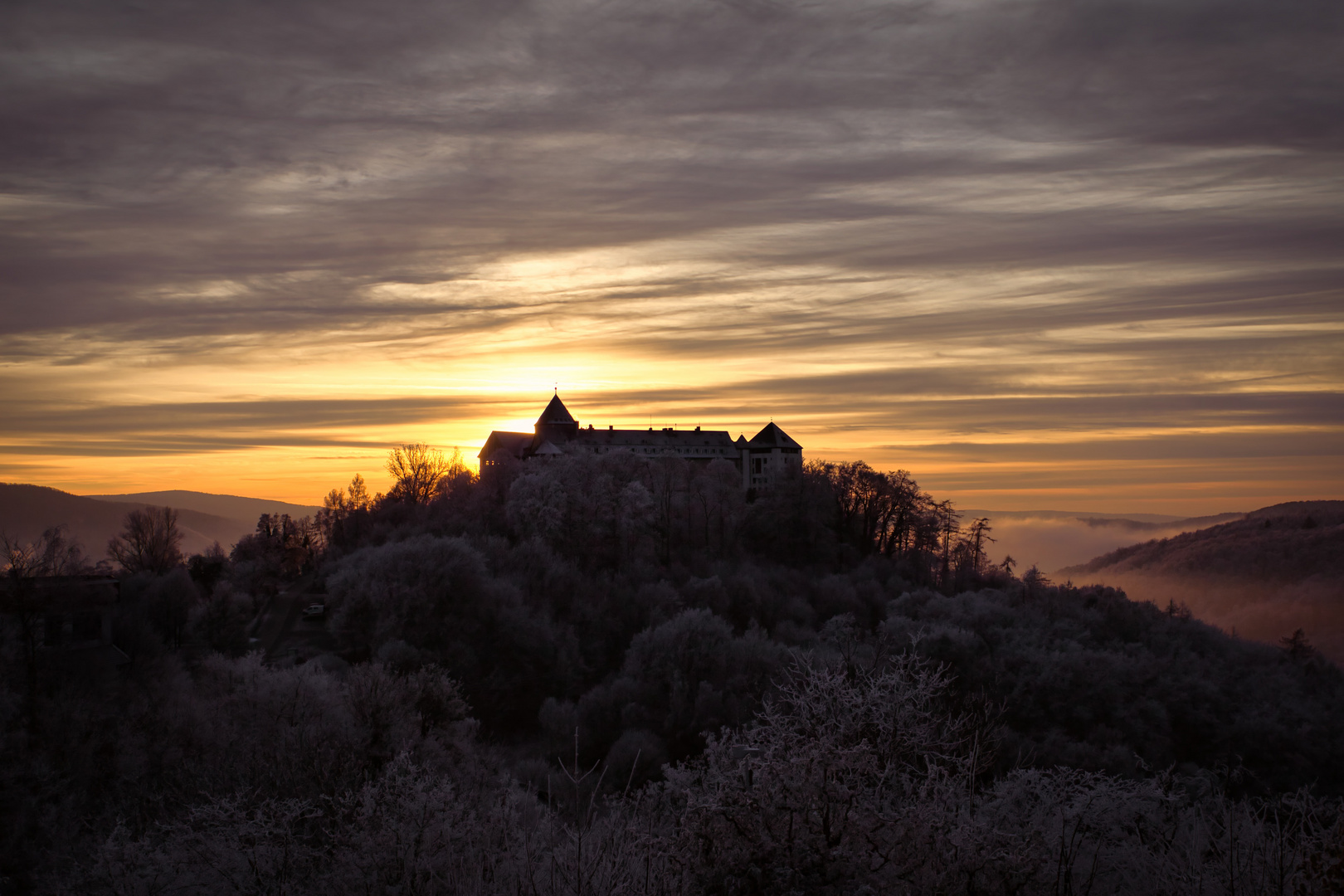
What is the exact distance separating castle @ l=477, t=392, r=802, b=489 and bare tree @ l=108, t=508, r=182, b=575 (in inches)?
1166

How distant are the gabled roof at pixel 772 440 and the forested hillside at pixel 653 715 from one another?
24.1 meters

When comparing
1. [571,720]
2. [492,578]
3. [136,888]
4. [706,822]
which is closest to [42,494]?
[492,578]

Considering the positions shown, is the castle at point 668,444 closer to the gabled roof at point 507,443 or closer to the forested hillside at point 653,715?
the gabled roof at point 507,443

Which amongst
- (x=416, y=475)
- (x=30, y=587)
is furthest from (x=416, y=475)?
(x=30, y=587)

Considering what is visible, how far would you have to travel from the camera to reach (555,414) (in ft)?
334

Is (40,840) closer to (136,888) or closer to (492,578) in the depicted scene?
(136,888)

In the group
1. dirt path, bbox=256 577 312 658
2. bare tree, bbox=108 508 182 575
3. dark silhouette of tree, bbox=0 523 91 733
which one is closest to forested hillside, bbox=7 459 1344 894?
dark silhouette of tree, bbox=0 523 91 733

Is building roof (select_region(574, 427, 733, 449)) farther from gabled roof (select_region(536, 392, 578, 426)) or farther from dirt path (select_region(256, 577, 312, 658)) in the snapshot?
dirt path (select_region(256, 577, 312, 658))

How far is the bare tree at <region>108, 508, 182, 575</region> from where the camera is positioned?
2511 inches

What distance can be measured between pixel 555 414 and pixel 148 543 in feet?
145

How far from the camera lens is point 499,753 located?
42438mm

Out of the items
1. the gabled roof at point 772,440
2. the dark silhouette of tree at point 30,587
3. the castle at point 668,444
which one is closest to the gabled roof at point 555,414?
the castle at point 668,444

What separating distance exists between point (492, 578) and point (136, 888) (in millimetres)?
45039

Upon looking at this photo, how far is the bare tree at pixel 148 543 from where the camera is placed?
63781 mm
